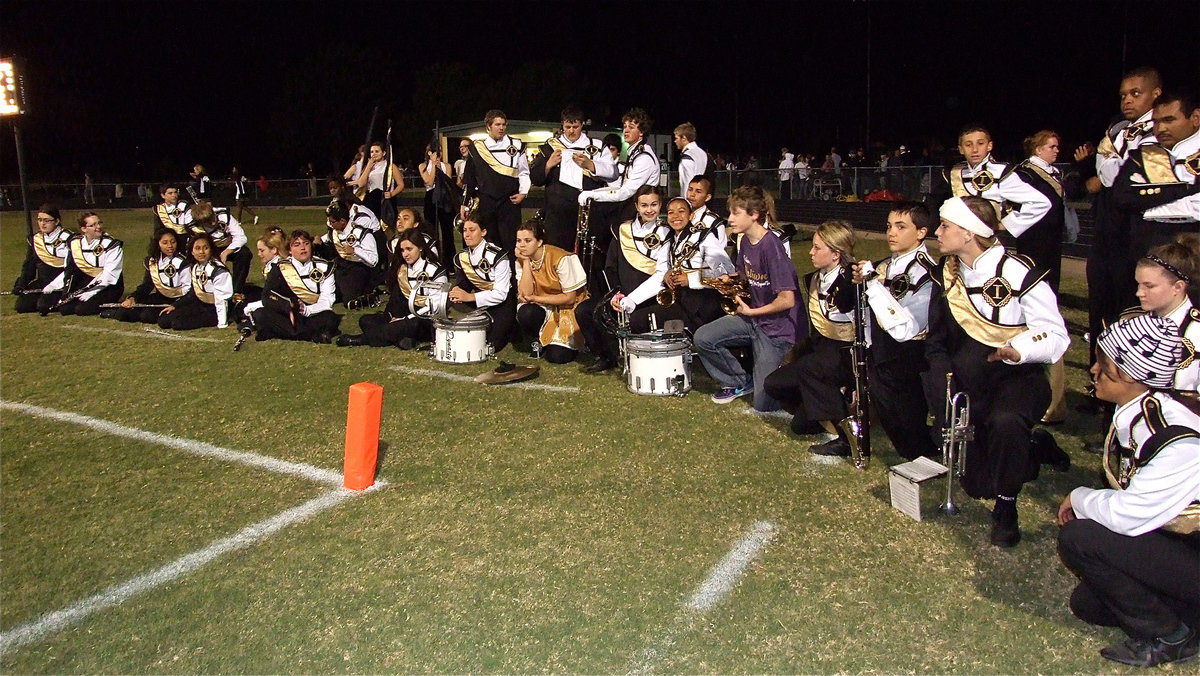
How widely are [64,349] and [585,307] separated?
567 cm

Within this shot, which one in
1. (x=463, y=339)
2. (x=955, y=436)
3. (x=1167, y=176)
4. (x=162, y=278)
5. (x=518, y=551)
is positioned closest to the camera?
(x=518, y=551)

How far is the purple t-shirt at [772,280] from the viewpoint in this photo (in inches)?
241

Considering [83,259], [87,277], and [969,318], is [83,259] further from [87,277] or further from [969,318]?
[969,318]

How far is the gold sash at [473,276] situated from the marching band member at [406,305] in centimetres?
25

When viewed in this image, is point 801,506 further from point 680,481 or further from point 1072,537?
point 1072,537

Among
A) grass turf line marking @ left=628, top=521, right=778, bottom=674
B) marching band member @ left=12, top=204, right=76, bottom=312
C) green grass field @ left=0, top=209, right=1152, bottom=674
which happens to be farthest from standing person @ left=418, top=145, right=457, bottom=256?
grass turf line marking @ left=628, top=521, right=778, bottom=674

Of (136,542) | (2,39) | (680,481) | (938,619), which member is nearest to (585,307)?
(680,481)

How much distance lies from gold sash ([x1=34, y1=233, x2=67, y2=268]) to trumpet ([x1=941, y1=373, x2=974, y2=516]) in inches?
460

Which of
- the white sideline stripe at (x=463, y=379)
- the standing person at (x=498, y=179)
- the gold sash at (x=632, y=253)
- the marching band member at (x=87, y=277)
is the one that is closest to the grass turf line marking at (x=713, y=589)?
the white sideline stripe at (x=463, y=379)

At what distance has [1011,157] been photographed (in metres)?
32.5

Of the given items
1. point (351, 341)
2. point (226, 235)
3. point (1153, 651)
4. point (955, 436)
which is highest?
point (226, 235)

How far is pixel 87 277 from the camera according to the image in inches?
473

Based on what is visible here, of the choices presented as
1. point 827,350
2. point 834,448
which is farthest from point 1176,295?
point 834,448

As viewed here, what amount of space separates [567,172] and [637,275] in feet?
6.85
